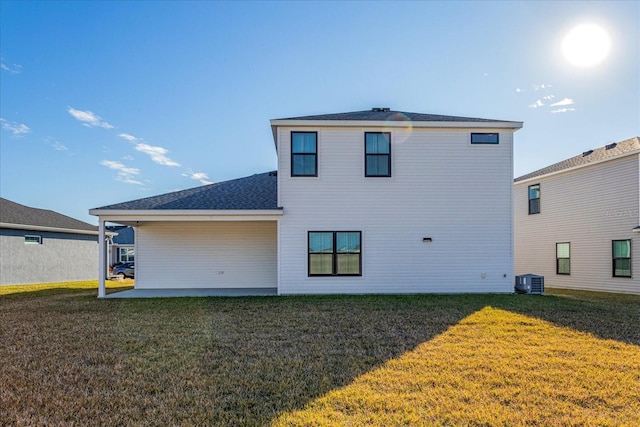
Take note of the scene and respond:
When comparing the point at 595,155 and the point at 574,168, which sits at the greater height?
the point at 595,155

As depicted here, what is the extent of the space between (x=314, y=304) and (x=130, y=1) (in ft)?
33.5

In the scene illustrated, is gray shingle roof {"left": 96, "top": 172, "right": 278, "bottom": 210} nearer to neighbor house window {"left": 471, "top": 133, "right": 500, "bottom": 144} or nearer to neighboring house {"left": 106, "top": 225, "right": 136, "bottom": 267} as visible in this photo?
neighbor house window {"left": 471, "top": 133, "right": 500, "bottom": 144}

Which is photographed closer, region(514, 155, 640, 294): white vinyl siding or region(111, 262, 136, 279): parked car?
region(514, 155, 640, 294): white vinyl siding

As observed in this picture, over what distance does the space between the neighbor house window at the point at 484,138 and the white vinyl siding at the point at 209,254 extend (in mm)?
7428

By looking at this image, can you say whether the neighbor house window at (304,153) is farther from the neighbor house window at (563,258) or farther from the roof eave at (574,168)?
the neighbor house window at (563,258)

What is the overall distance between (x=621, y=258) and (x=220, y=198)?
48.5 ft

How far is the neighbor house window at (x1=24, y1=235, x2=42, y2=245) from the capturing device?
1811cm

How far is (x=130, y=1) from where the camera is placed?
10.8 meters

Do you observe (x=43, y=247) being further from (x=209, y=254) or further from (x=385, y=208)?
(x=385, y=208)

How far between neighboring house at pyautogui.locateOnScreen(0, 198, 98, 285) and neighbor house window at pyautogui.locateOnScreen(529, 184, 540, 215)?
2396 centimetres

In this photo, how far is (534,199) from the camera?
17.7 m

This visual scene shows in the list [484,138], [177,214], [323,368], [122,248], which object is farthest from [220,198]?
[122,248]

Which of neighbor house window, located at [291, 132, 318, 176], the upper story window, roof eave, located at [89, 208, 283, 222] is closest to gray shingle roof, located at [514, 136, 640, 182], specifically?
the upper story window

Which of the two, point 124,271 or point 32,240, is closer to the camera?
point 32,240
